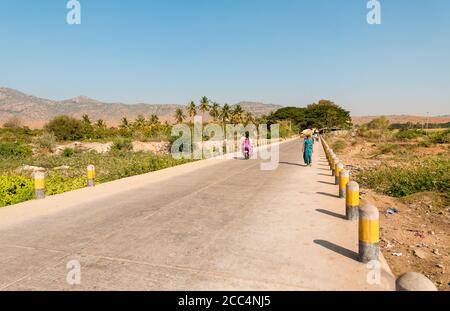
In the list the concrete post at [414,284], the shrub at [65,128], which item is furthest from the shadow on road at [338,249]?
the shrub at [65,128]

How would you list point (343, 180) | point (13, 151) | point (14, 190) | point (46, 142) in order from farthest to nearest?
1. point (46, 142)
2. point (13, 151)
3. point (14, 190)
4. point (343, 180)

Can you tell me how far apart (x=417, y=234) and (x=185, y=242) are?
175 inches

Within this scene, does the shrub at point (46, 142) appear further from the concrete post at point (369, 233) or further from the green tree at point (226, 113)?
the green tree at point (226, 113)

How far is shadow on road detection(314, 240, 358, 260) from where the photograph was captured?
4656 millimetres

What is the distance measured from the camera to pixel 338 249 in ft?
16.1

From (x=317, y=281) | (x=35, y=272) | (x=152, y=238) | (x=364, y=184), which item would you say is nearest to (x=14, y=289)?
(x=35, y=272)

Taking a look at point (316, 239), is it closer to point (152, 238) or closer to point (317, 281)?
point (317, 281)

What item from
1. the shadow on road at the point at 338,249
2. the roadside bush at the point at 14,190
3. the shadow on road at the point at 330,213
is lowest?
the shadow on road at the point at 330,213

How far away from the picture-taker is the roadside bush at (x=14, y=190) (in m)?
8.80

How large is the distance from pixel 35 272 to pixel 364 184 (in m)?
10.6

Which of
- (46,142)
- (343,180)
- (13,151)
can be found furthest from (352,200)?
(46,142)

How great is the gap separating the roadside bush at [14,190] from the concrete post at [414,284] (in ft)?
30.5

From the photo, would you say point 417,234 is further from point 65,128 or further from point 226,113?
point 226,113

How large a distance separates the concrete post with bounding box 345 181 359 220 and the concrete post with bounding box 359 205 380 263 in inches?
71.6
